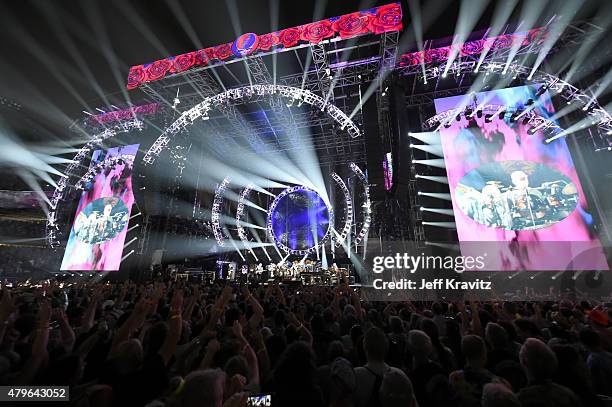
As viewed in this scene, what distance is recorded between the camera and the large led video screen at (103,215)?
16344mm

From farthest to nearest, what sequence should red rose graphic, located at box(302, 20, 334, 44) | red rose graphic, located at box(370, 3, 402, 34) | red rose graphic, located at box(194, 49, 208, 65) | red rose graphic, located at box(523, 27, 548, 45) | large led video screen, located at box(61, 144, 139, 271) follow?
large led video screen, located at box(61, 144, 139, 271), red rose graphic, located at box(194, 49, 208, 65), red rose graphic, located at box(523, 27, 548, 45), red rose graphic, located at box(302, 20, 334, 44), red rose graphic, located at box(370, 3, 402, 34)

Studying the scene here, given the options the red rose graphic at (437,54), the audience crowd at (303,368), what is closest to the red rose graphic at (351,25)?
the red rose graphic at (437,54)

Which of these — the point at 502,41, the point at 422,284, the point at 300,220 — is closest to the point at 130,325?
the point at 422,284

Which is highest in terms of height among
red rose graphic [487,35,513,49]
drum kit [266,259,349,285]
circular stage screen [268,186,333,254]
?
red rose graphic [487,35,513,49]

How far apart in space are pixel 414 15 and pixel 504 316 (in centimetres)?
1135

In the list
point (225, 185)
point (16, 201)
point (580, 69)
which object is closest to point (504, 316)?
point (580, 69)

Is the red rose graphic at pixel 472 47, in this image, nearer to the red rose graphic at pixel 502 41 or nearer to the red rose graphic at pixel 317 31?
the red rose graphic at pixel 502 41

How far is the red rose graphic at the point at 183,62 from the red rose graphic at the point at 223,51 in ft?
4.29

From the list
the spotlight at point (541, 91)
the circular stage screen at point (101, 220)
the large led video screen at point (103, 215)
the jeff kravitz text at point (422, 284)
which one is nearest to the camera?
the jeff kravitz text at point (422, 284)

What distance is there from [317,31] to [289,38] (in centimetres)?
118

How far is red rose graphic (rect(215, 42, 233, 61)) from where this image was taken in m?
11.7

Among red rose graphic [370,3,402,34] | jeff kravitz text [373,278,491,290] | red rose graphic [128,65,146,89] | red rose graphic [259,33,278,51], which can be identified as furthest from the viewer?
red rose graphic [128,65,146,89]

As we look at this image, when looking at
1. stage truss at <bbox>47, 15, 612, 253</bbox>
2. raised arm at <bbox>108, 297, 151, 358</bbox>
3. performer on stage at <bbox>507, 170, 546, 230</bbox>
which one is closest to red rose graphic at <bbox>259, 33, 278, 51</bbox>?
stage truss at <bbox>47, 15, 612, 253</bbox>

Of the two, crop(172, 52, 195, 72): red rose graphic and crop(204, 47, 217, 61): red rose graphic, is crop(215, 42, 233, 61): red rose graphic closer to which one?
→ crop(204, 47, 217, 61): red rose graphic
